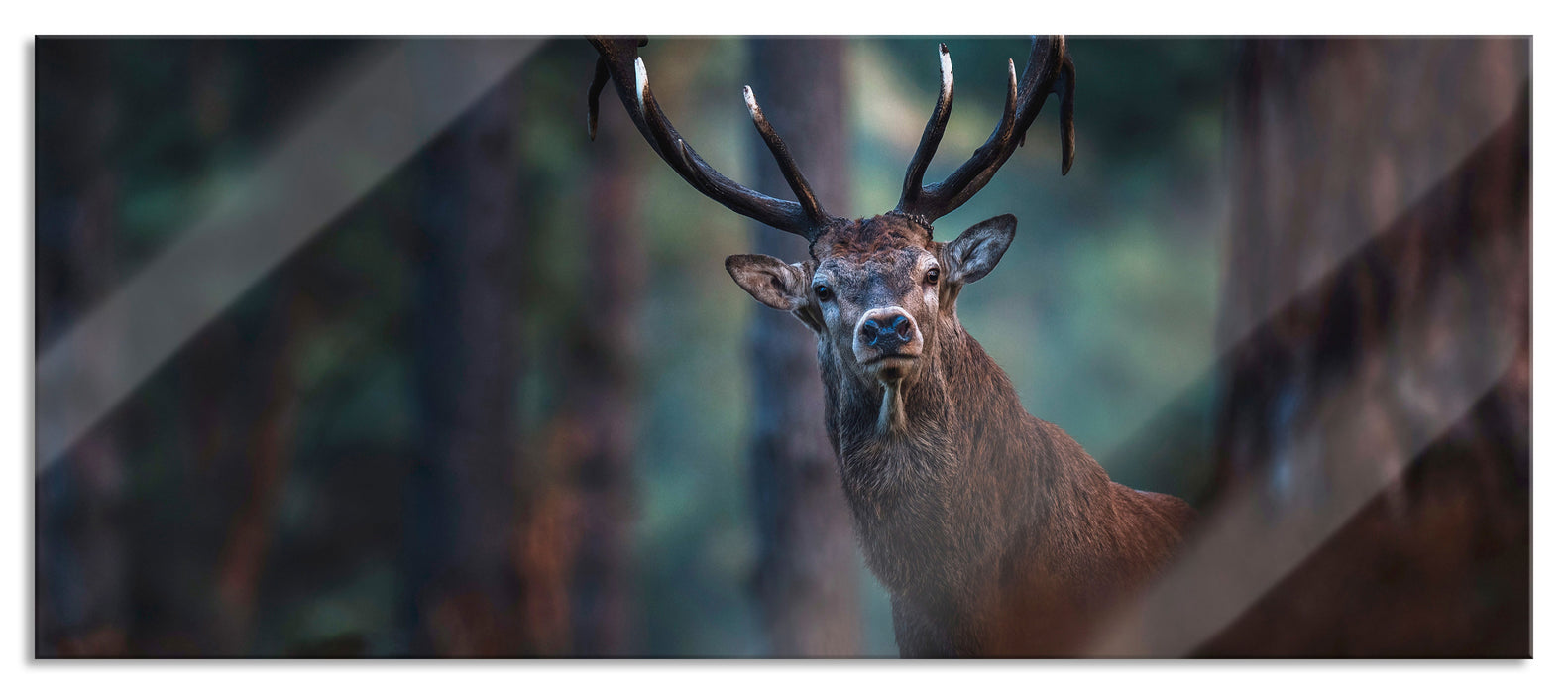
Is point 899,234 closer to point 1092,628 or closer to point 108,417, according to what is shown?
point 1092,628

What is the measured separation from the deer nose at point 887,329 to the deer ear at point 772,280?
0.41m

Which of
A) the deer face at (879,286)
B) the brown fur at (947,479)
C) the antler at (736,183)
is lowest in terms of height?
the brown fur at (947,479)

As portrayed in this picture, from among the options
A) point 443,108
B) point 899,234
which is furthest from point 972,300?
point 443,108

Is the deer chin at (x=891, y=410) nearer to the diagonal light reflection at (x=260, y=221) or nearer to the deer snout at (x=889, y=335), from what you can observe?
the deer snout at (x=889, y=335)

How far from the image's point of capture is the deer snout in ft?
8.14

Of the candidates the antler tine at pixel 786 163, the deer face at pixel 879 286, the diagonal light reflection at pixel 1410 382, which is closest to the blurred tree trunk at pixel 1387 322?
the diagonal light reflection at pixel 1410 382

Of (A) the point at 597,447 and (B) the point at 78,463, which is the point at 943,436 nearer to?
(B) the point at 78,463

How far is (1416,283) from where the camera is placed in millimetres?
2541

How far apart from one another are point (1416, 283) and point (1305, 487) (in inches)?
22.7

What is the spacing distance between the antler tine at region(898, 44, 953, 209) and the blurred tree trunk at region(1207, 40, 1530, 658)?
875mm

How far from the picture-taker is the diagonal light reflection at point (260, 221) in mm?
3350

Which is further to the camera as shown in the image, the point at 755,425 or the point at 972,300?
the point at 755,425

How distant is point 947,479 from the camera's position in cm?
274

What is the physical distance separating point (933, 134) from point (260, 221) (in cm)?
255
